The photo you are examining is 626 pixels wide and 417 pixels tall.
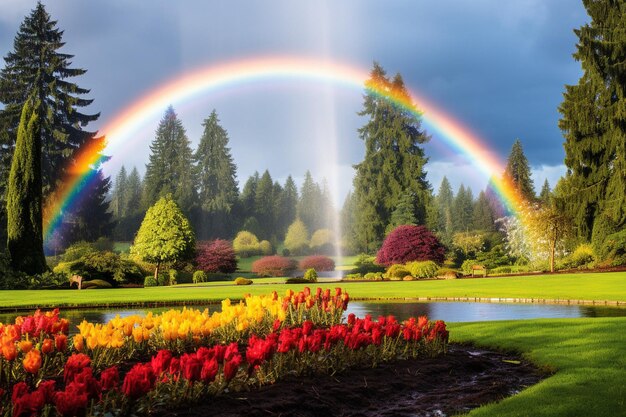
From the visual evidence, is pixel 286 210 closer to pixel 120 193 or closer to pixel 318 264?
pixel 318 264

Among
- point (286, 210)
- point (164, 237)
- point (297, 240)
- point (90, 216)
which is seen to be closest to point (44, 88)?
point (90, 216)

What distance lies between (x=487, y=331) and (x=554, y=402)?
5.13 meters

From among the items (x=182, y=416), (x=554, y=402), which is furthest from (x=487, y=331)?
(x=182, y=416)

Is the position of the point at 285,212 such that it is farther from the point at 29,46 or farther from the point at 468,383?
the point at 468,383

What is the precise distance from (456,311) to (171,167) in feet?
209

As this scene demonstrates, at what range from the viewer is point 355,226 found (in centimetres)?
6050

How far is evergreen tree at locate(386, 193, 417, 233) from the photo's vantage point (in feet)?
180

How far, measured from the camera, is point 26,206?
30859mm

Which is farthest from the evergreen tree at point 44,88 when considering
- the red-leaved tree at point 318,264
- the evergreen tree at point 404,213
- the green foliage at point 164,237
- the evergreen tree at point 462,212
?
the evergreen tree at point 462,212

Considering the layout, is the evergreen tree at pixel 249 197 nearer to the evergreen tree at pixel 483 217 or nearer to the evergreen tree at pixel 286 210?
the evergreen tree at pixel 286 210

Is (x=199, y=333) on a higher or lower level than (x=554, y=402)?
higher

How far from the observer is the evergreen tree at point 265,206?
264 feet

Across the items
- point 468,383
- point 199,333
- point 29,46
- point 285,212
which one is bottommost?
point 468,383

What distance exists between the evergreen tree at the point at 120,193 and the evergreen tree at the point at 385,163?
2171 inches
